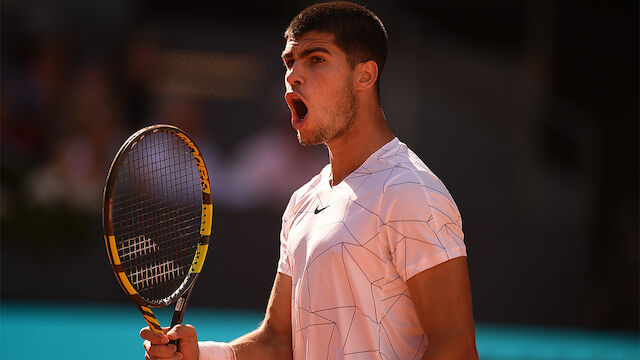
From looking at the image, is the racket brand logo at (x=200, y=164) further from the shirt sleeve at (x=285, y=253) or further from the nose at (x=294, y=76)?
the nose at (x=294, y=76)

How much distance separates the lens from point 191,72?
10.1m

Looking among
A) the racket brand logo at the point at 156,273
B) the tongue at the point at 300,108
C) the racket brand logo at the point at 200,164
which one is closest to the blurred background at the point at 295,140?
the racket brand logo at the point at 156,273

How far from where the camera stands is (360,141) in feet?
8.80

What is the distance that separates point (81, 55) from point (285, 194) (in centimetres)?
267

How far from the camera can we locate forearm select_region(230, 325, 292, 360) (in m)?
2.81

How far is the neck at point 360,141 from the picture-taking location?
267cm

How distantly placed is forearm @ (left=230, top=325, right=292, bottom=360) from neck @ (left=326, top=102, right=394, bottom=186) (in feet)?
1.74

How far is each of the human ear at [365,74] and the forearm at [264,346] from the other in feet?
2.68

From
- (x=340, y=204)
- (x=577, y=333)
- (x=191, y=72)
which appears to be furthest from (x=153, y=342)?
(x=191, y=72)

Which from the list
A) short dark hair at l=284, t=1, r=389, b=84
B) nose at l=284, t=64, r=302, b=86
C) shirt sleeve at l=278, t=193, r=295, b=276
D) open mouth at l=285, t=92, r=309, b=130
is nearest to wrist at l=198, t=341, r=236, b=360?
shirt sleeve at l=278, t=193, r=295, b=276

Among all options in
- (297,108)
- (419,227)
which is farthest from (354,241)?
(297,108)

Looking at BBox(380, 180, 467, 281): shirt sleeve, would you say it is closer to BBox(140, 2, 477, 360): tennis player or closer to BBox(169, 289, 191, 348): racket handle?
BBox(140, 2, 477, 360): tennis player

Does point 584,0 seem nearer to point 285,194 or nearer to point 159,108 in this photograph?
point 285,194

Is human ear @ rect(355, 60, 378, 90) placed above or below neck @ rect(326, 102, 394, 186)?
above
